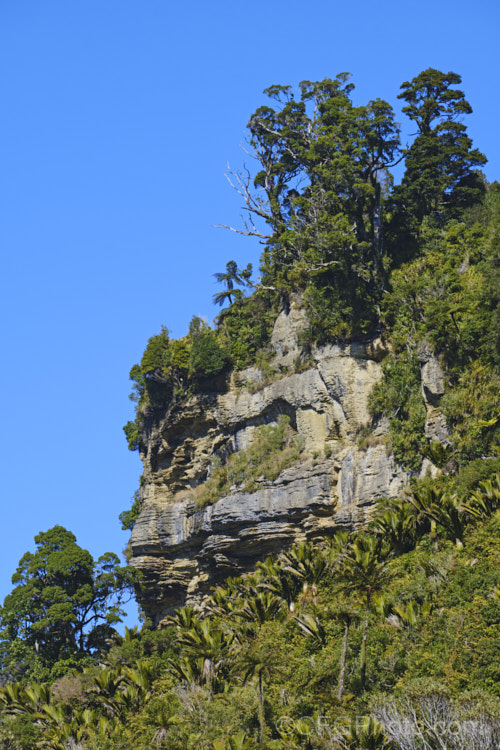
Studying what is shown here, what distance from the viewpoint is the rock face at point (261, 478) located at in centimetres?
4641

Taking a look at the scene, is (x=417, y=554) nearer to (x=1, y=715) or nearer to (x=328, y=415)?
(x=328, y=415)

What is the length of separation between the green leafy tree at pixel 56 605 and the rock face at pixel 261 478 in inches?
92.4

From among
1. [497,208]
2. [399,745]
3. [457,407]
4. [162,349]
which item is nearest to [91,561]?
[162,349]

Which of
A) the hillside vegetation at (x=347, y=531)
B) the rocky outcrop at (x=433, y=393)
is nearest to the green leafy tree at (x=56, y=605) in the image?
the hillside vegetation at (x=347, y=531)

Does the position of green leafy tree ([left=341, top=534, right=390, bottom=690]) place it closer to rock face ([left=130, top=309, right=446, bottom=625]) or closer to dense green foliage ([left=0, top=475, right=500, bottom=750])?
dense green foliage ([left=0, top=475, right=500, bottom=750])

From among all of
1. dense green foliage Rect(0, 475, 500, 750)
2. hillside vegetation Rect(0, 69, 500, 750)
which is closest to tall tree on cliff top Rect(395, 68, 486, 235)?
hillside vegetation Rect(0, 69, 500, 750)

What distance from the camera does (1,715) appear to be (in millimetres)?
41781

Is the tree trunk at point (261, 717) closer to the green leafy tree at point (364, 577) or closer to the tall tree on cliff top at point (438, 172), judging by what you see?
the green leafy tree at point (364, 577)

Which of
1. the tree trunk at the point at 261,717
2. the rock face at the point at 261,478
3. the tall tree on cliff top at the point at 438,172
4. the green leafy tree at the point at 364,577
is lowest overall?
the tree trunk at the point at 261,717

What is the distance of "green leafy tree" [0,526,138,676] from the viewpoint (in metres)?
51.4

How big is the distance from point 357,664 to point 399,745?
7349 millimetres

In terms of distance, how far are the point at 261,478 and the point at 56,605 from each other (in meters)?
12.3

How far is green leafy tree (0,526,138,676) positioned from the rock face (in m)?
2.35

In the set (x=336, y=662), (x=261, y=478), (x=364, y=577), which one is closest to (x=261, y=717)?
(x=336, y=662)
